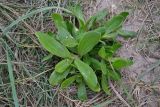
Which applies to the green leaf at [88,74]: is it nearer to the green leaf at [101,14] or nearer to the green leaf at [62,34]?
the green leaf at [62,34]

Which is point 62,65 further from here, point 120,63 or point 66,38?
point 120,63

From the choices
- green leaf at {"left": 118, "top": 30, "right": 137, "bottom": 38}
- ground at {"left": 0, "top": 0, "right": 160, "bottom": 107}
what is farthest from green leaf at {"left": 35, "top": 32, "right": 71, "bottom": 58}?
green leaf at {"left": 118, "top": 30, "right": 137, "bottom": 38}

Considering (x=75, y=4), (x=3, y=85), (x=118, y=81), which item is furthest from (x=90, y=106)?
(x=75, y=4)

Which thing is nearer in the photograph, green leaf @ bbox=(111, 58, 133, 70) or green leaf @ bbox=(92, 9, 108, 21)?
green leaf @ bbox=(111, 58, 133, 70)

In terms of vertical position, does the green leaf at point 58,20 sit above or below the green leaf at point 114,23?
above

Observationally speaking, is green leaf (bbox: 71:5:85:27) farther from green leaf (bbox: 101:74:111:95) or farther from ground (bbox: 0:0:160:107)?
green leaf (bbox: 101:74:111:95)

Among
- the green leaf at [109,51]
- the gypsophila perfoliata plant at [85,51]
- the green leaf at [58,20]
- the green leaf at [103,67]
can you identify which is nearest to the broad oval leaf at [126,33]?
the gypsophila perfoliata plant at [85,51]

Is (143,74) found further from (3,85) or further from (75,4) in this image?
(3,85)
